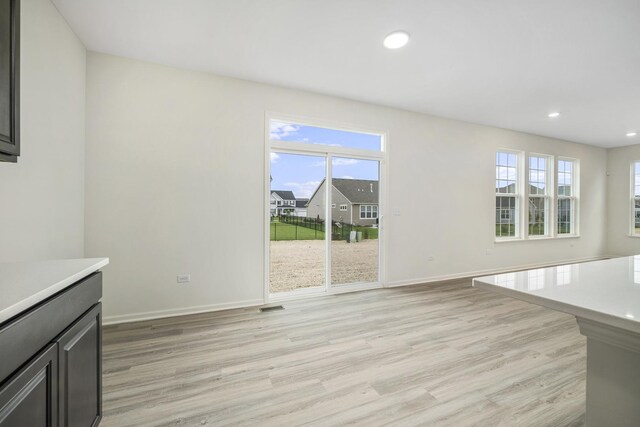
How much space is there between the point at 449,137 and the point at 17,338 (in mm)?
5317

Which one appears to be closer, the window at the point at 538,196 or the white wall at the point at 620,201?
the window at the point at 538,196

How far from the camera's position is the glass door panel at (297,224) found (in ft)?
11.7

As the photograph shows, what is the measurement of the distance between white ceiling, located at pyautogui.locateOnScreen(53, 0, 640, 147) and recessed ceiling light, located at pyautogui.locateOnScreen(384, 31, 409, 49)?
0.20 ft

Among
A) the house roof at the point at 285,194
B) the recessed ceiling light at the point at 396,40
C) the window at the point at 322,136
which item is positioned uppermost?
the recessed ceiling light at the point at 396,40

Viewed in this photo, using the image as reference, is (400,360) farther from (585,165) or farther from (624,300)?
(585,165)

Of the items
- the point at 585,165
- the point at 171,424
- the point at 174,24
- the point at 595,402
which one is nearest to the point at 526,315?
the point at 595,402

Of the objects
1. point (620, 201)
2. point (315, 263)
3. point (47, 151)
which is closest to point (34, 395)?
point (47, 151)

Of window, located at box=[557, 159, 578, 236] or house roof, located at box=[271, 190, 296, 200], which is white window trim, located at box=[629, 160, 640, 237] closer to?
window, located at box=[557, 159, 578, 236]

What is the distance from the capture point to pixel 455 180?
15.6 feet

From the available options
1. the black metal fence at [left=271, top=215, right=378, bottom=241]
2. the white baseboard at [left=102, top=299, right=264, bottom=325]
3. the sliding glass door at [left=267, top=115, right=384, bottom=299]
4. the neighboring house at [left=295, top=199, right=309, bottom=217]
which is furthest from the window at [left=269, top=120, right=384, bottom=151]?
the white baseboard at [left=102, top=299, right=264, bottom=325]

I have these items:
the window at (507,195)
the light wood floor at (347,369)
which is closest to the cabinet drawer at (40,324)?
the light wood floor at (347,369)

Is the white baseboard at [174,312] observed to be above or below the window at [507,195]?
below

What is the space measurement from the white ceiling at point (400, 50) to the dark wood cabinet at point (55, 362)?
2.23 m

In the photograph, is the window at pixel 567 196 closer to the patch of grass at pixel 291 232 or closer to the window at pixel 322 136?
the window at pixel 322 136
